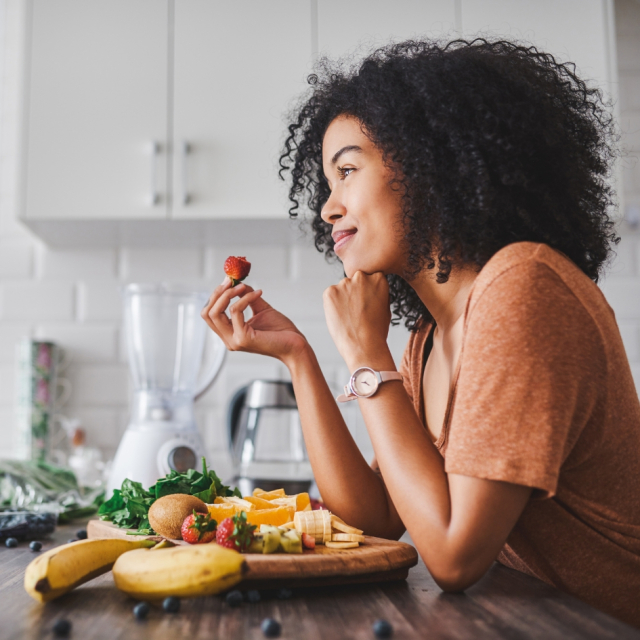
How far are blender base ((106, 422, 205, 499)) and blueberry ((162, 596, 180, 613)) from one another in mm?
610

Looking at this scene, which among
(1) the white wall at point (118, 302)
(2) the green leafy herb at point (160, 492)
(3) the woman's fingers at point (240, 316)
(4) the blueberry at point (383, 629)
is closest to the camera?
(4) the blueberry at point (383, 629)

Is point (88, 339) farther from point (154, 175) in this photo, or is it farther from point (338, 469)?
point (338, 469)

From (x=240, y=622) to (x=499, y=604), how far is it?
0.25 metres

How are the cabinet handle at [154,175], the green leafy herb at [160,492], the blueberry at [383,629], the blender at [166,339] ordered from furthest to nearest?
1. the cabinet handle at [154,175]
2. the blender at [166,339]
3. the green leafy herb at [160,492]
4. the blueberry at [383,629]

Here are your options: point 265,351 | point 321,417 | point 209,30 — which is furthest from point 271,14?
point 321,417

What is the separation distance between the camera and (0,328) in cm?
212

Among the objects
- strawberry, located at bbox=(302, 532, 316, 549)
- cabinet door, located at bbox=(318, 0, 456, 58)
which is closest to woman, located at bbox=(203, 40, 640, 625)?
strawberry, located at bbox=(302, 532, 316, 549)

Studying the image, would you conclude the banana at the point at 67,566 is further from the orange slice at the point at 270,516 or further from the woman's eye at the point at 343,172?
the woman's eye at the point at 343,172


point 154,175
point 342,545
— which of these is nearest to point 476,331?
point 342,545

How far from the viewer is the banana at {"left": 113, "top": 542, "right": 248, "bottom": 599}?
0.58m

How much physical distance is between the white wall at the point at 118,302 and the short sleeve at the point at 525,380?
140 centimetres

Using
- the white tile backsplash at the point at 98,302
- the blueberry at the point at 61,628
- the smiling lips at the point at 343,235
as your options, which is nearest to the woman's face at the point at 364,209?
the smiling lips at the point at 343,235

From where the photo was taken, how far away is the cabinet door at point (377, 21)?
1.80 meters

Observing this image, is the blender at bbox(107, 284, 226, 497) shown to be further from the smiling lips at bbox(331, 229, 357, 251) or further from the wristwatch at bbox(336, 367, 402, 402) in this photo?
the wristwatch at bbox(336, 367, 402, 402)
